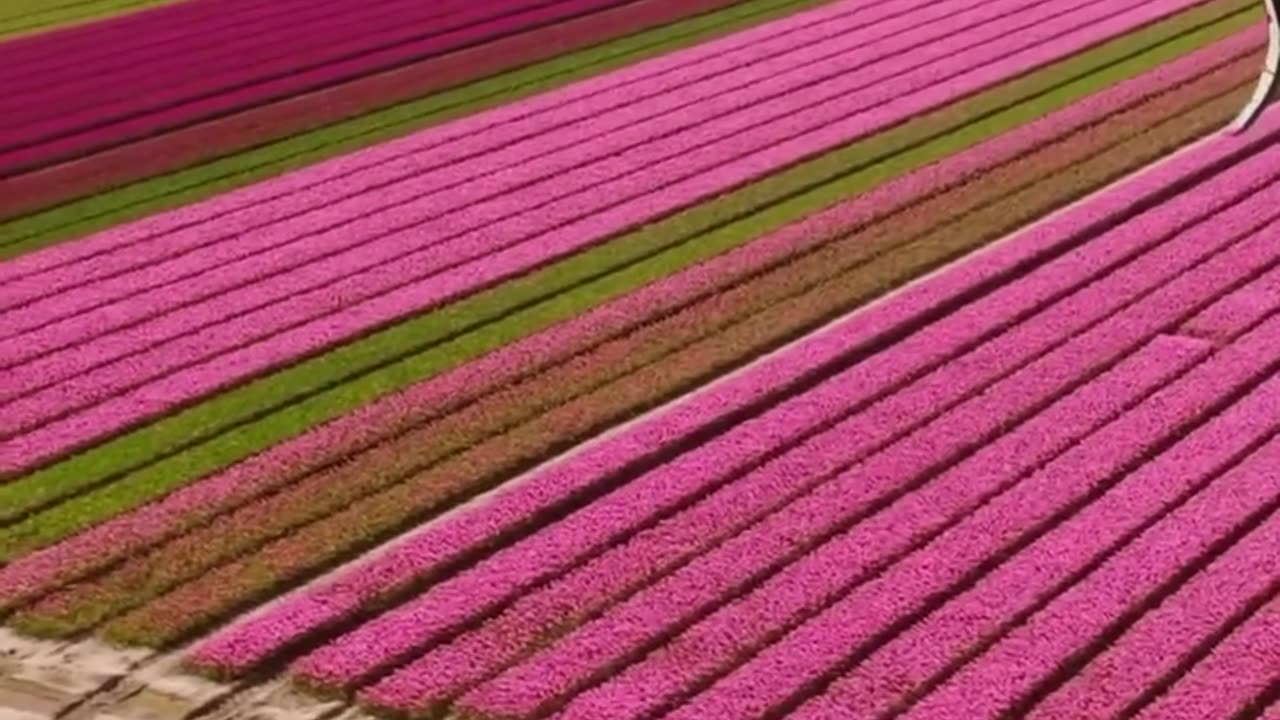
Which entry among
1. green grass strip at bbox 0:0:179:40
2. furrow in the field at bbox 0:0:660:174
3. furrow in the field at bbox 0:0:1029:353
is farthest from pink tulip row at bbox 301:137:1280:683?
green grass strip at bbox 0:0:179:40

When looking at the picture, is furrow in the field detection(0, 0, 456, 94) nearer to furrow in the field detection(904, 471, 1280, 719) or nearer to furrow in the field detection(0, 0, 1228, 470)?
furrow in the field detection(0, 0, 1228, 470)

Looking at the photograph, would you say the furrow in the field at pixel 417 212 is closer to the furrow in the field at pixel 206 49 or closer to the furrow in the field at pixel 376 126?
the furrow in the field at pixel 376 126

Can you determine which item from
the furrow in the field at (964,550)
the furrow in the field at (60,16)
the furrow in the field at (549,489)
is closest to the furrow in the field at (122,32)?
A: the furrow in the field at (60,16)

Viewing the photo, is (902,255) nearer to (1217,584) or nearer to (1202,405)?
(1202,405)

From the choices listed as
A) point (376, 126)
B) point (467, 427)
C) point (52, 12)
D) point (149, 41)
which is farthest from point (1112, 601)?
point (52, 12)

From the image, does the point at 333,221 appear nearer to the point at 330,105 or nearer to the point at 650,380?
the point at 330,105
